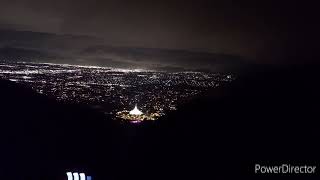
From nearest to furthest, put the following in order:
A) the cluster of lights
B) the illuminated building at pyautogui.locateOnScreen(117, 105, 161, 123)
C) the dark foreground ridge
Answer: the cluster of lights
the dark foreground ridge
the illuminated building at pyautogui.locateOnScreen(117, 105, 161, 123)

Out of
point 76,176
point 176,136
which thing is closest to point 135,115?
point 176,136

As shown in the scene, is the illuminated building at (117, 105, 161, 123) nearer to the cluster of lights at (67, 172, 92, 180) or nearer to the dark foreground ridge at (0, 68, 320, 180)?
the dark foreground ridge at (0, 68, 320, 180)

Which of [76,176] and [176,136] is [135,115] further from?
[76,176]

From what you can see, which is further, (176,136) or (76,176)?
(176,136)

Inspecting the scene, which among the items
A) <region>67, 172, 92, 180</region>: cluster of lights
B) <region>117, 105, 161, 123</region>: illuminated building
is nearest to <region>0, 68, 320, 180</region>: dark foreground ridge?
<region>67, 172, 92, 180</region>: cluster of lights

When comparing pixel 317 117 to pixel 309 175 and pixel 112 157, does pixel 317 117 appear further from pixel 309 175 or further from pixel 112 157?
pixel 112 157

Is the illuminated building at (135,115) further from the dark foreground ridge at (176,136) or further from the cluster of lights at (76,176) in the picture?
the cluster of lights at (76,176)

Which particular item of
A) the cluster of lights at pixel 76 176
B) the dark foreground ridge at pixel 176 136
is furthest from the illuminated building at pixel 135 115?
the cluster of lights at pixel 76 176

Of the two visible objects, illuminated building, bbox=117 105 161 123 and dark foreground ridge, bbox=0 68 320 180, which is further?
illuminated building, bbox=117 105 161 123
